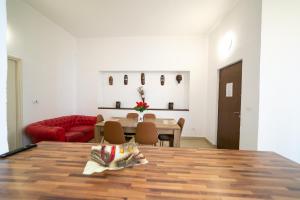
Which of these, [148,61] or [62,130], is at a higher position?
[148,61]

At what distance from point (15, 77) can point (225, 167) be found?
3.91 m

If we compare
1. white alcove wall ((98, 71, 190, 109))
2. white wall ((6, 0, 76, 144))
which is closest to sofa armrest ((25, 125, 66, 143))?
white wall ((6, 0, 76, 144))

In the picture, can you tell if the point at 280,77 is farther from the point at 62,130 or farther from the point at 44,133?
the point at 44,133

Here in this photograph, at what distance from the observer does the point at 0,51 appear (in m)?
1.24

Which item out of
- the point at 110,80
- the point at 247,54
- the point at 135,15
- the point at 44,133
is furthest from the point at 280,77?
the point at 110,80

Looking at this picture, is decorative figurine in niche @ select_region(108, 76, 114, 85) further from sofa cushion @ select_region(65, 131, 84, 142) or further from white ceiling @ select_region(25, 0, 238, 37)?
sofa cushion @ select_region(65, 131, 84, 142)

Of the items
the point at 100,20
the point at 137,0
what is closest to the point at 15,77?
the point at 100,20

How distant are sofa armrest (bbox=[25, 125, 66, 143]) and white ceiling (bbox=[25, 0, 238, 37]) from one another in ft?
8.38

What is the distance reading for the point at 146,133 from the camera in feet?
8.92

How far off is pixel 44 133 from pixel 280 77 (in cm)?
412

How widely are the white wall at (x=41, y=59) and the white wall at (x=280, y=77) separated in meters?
4.37

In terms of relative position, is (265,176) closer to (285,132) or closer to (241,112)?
(285,132)

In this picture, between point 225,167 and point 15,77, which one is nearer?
point 225,167

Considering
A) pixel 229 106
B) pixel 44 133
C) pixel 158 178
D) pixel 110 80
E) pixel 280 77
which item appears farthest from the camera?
pixel 110 80
